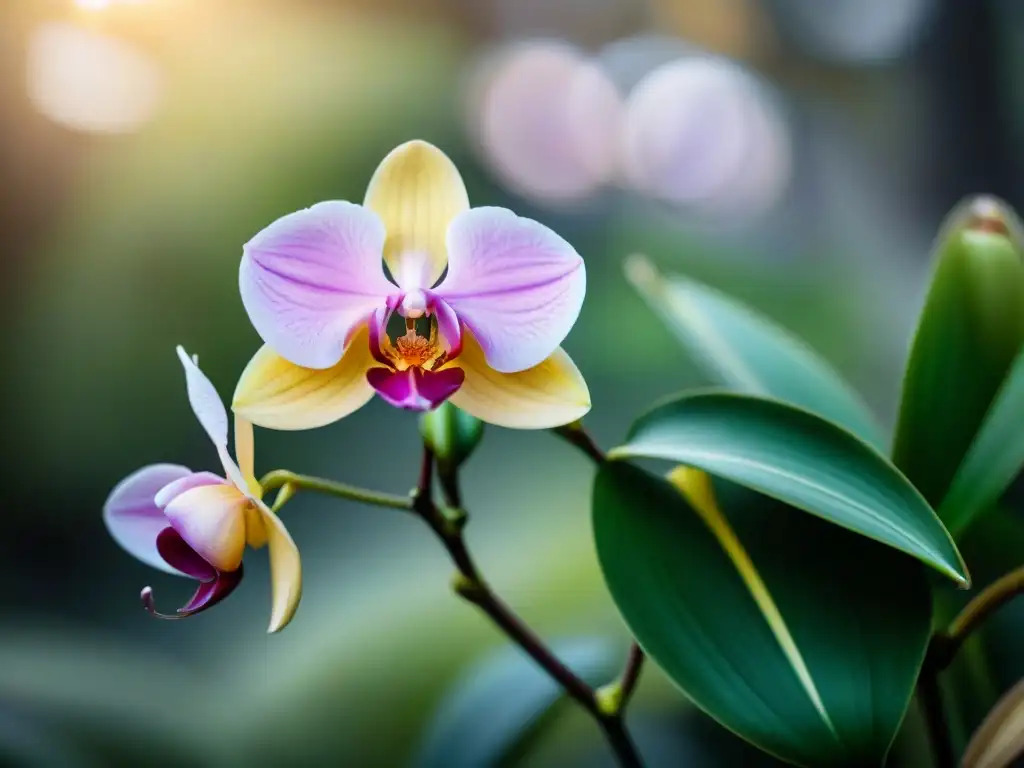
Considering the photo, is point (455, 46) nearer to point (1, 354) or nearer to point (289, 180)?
point (289, 180)

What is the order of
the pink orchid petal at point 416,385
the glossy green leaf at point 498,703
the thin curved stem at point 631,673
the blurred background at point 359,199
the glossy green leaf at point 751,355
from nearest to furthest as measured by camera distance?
the pink orchid petal at point 416,385
the thin curved stem at point 631,673
the glossy green leaf at point 751,355
the glossy green leaf at point 498,703
the blurred background at point 359,199

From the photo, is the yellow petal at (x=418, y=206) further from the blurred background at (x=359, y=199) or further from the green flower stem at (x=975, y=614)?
the blurred background at (x=359, y=199)

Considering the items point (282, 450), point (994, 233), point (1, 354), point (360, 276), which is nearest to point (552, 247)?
point (360, 276)

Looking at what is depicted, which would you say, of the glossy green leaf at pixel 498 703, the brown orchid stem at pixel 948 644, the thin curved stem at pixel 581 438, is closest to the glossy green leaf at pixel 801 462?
the thin curved stem at pixel 581 438

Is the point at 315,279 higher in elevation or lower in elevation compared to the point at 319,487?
higher

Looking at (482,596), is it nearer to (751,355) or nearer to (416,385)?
(416,385)

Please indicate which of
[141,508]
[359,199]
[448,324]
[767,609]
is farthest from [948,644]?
[359,199]
